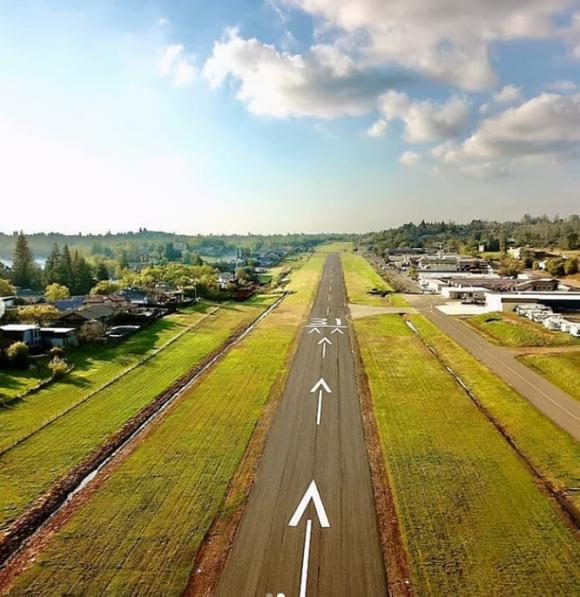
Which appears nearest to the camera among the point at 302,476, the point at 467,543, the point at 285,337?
the point at 467,543

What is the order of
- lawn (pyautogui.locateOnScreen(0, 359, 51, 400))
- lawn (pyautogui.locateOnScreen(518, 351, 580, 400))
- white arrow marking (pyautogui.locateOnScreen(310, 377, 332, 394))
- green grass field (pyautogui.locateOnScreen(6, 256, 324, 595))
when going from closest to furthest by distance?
green grass field (pyautogui.locateOnScreen(6, 256, 324, 595)) → lawn (pyautogui.locateOnScreen(0, 359, 51, 400)) → lawn (pyautogui.locateOnScreen(518, 351, 580, 400)) → white arrow marking (pyautogui.locateOnScreen(310, 377, 332, 394))

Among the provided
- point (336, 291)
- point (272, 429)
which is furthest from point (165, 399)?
point (336, 291)

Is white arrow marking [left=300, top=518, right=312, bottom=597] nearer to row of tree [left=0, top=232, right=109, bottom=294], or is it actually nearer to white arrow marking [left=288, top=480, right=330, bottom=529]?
white arrow marking [left=288, top=480, right=330, bottom=529]

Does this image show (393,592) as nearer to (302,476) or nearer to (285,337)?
(302,476)

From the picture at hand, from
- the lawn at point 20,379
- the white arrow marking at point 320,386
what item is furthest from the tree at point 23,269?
the white arrow marking at point 320,386

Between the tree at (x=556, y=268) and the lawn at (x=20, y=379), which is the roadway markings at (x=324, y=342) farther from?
the tree at (x=556, y=268)

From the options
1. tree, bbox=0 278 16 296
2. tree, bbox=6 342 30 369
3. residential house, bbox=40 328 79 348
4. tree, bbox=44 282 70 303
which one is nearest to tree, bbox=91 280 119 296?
tree, bbox=44 282 70 303
